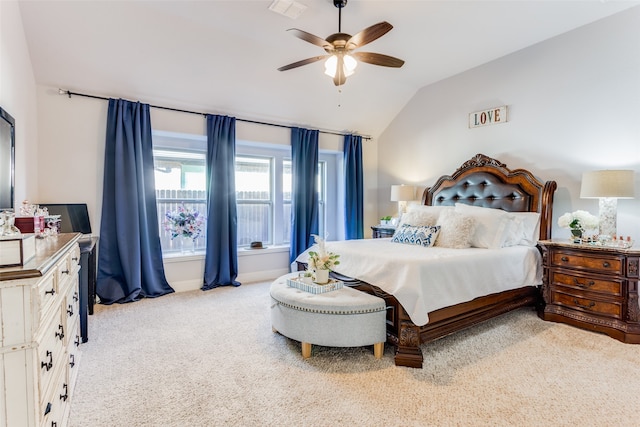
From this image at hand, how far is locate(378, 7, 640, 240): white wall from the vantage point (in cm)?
326

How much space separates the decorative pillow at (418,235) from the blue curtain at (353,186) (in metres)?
1.91

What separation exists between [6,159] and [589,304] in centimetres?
508

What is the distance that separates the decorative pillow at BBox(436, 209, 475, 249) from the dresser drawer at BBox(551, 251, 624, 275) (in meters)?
0.85

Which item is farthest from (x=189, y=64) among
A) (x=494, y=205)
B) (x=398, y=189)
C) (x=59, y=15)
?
(x=494, y=205)

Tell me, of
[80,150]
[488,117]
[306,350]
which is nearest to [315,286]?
[306,350]

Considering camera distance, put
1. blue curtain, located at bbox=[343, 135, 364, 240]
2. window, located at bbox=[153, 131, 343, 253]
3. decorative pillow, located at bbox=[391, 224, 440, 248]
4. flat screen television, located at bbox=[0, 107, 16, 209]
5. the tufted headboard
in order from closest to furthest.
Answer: flat screen television, located at bbox=[0, 107, 16, 209]
decorative pillow, located at bbox=[391, 224, 440, 248]
the tufted headboard
window, located at bbox=[153, 131, 343, 253]
blue curtain, located at bbox=[343, 135, 364, 240]

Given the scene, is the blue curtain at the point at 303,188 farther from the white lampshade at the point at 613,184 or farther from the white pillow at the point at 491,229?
the white lampshade at the point at 613,184

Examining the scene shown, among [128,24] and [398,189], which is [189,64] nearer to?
[128,24]

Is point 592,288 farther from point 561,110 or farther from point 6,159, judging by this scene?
point 6,159

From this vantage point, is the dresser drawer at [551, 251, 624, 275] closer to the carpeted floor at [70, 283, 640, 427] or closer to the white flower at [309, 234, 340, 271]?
the carpeted floor at [70, 283, 640, 427]

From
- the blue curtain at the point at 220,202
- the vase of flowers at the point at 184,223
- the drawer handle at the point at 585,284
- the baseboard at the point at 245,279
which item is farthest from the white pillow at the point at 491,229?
the vase of flowers at the point at 184,223

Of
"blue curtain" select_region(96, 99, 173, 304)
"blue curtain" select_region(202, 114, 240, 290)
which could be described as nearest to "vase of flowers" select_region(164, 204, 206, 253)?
"blue curtain" select_region(202, 114, 240, 290)

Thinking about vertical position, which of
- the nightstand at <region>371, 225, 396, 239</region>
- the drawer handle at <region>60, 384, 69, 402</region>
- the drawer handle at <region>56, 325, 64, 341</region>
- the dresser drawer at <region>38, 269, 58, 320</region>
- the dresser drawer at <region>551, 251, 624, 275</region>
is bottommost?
the drawer handle at <region>60, 384, 69, 402</region>

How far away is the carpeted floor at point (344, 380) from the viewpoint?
1832 millimetres
